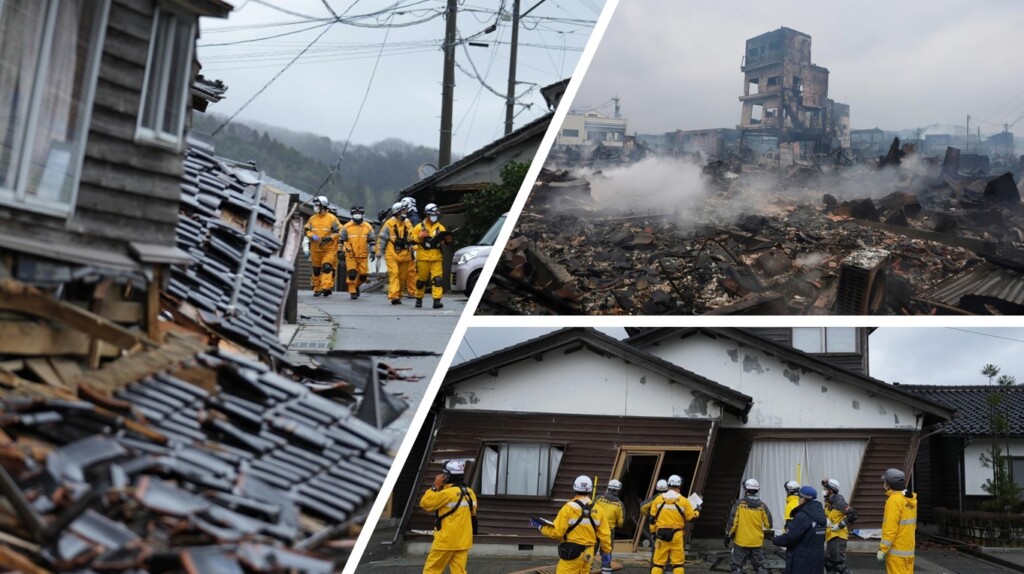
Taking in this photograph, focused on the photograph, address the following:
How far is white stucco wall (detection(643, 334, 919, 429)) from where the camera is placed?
6871 mm

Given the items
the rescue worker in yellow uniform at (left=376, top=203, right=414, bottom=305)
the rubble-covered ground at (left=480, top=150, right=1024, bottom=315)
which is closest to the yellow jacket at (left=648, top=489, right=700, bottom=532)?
the rubble-covered ground at (left=480, top=150, right=1024, bottom=315)

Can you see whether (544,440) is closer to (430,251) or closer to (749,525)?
(749,525)

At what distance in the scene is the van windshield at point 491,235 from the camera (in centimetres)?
618

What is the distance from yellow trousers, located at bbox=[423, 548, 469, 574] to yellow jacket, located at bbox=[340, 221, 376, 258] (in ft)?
10.4

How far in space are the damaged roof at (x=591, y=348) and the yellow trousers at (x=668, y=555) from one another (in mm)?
1024

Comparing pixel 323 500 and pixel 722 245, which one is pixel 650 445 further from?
pixel 323 500

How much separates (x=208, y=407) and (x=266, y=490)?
1.21 ft

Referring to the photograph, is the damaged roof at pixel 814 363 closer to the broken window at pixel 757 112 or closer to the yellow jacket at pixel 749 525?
the yellow jacket at pixel 749 525

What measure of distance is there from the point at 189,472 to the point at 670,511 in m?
3.41

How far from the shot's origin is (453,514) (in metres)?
5.00

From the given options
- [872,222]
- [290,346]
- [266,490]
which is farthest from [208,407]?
[872,222]

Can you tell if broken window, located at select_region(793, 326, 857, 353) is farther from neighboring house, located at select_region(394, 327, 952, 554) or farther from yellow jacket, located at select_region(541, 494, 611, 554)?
yellow jacket, located at select_region(541, 494, 611, 554)

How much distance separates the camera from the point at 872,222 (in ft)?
18.3

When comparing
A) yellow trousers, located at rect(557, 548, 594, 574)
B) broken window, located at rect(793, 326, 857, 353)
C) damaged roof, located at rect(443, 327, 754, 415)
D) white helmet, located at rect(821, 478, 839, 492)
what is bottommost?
yellow trousers, located at rect(557, 548, 594, 574)
